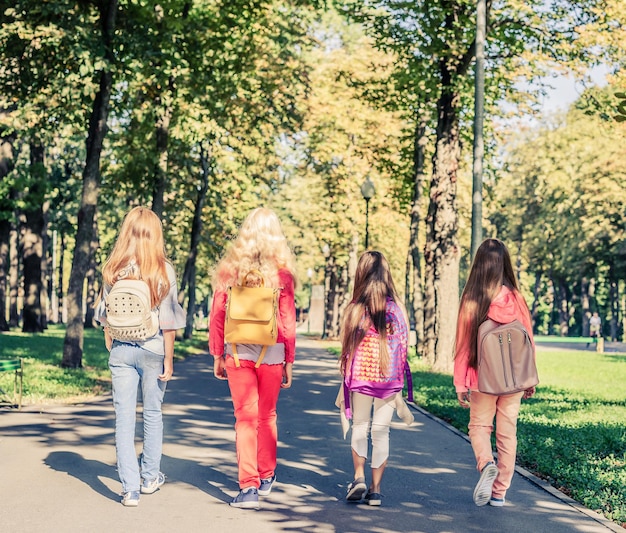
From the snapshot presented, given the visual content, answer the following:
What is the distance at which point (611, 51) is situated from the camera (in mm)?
20891

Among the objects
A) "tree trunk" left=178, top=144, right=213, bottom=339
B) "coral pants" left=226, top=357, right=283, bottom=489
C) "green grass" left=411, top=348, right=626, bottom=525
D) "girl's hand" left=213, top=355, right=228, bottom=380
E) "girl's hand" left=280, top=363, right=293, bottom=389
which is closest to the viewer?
"coral pants" left=226, top=357, right=283, bottom=489

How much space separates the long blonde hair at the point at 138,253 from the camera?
22.9 feet

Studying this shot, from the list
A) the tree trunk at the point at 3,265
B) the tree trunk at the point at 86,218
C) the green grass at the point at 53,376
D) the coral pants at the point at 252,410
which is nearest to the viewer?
the coral pants at the point at 252,410

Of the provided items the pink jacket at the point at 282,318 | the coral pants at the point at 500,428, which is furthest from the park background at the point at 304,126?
the pink jacket at the point at 282,318

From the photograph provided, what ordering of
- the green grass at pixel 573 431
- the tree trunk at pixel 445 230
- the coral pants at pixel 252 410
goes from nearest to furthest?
the coral pants at pixel 252 410
the green grass at pixel 573 431
the tree trunk at pixel 445 230

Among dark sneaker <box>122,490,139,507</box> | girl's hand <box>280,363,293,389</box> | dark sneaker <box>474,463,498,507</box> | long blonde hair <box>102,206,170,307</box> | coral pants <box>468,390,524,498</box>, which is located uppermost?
long blonde hair <box>102,206,170,307</box>

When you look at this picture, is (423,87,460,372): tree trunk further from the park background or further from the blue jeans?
the blue jeans

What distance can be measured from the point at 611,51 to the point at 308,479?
1562 centimetres

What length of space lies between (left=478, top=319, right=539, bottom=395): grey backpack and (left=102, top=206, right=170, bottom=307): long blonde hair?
2.42m

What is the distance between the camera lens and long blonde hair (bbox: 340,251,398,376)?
7348mm

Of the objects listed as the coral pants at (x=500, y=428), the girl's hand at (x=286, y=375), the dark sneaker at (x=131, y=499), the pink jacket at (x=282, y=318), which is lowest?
the dark sneaker at (x=131, y=499)

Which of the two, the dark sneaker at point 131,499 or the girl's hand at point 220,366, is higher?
the girl's hand at point 220,366

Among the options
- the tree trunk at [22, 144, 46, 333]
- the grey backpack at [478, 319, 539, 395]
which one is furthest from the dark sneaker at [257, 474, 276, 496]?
the tree trunk at [22, 144, 46, 333]

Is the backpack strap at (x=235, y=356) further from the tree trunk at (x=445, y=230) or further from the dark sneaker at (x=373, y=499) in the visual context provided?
the tree trunk at (x=445, y=230)
